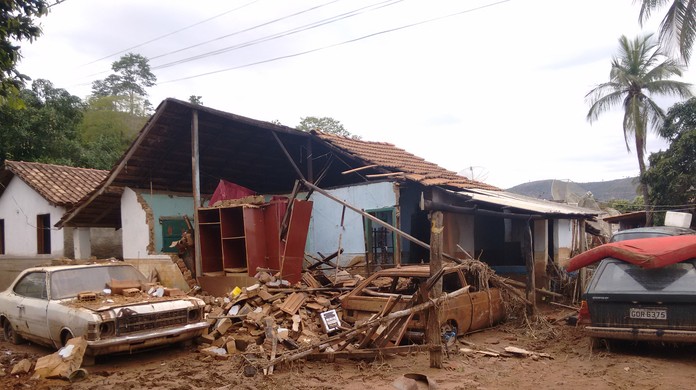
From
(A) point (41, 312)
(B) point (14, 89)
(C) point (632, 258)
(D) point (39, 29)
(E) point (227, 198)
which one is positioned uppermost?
(D) point (39, 29)

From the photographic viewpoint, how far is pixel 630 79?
25141mm

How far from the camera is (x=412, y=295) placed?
8078 millimetres

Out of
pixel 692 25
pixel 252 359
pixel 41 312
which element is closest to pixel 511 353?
pixel 252 359

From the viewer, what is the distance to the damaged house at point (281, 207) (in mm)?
11391

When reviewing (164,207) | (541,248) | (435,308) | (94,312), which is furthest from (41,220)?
(541,248)

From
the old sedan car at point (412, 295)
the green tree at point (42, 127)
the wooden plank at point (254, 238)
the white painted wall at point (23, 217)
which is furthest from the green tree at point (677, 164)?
the green tree at point (42, 127)

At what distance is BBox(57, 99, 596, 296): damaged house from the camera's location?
37.4 feet

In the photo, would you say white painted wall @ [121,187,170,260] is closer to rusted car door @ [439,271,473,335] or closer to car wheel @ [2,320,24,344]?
car wheel @ [2,320,24,344]

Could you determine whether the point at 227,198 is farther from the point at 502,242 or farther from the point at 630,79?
the point at 630,79

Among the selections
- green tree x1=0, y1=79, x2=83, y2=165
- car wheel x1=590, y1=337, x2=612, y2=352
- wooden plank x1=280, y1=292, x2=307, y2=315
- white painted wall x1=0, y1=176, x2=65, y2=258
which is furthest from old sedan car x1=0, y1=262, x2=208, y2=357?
green tree x1=0, y1=79, x2=83, y2=165

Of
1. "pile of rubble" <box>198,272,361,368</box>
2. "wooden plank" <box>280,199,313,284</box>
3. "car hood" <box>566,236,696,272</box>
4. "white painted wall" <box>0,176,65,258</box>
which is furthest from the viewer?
"white painted wall" <box>0,176,65,258</box>

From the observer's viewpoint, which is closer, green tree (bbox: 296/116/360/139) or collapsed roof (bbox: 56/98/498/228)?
collapsed roof (bbox: 56/98/498/228)

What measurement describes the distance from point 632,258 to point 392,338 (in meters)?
3.54

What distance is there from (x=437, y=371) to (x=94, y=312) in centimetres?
477
